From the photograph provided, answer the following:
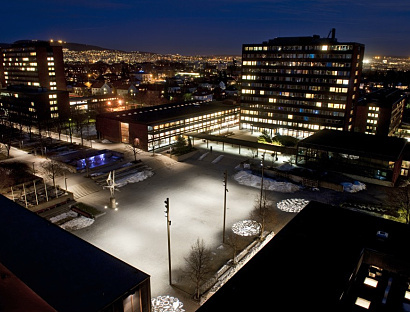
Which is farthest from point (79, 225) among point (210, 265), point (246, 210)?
point (246, 210)

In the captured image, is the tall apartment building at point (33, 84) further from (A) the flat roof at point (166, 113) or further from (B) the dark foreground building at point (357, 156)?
(B) the dark foreground building at point (357, 156)

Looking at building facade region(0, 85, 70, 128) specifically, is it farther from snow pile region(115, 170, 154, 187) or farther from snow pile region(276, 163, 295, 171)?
snow pile region(276, 163, 295, 171)

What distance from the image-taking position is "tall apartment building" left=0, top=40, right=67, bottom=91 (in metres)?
106

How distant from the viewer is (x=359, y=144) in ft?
162

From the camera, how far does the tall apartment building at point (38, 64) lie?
10606 cm

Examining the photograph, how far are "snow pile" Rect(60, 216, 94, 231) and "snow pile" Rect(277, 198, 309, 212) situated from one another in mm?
22340

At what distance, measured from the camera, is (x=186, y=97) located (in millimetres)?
118500

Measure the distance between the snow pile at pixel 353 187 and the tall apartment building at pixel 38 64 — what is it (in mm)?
105096

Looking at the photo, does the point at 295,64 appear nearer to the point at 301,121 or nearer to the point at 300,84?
the point at 300,84

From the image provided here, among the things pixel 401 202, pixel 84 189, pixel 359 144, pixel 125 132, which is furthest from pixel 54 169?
pixel 359 144

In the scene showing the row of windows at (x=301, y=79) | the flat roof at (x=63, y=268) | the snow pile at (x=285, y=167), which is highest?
the row of windows at (x=301, y=79)

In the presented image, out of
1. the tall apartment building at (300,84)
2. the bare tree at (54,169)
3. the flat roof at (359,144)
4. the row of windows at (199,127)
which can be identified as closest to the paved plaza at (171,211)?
the bare tree at (54,169)

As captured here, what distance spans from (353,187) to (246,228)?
2072cm

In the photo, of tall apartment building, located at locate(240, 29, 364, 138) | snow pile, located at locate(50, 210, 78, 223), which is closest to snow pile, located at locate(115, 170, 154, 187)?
snow pile, located at locate(50, 210, 78, 223)
